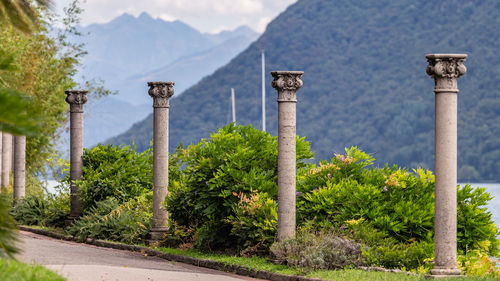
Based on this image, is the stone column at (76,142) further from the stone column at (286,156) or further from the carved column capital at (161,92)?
the stone column at (286,156)

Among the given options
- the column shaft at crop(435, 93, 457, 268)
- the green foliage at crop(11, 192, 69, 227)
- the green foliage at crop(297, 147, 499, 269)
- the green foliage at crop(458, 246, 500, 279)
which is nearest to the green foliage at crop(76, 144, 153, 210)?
the green foliage at crop(11, 192, 69, 227)

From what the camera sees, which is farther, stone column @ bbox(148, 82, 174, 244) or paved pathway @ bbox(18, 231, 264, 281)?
stone column @ bbox(148, 82, 174, 244)

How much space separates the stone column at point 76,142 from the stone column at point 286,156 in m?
7.90

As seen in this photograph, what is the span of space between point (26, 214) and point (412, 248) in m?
13.0

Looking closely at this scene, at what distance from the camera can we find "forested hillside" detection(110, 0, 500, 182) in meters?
77.6

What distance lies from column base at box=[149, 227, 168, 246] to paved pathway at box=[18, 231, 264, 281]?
0.64 meters

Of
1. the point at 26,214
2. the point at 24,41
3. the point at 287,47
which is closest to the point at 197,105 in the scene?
the point at 287,47

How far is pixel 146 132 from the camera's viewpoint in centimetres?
10212

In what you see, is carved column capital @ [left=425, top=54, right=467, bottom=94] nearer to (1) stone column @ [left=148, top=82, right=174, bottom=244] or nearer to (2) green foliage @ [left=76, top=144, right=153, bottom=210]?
(1) stone column @ [left=148, top=82, right=174, bottom=244]

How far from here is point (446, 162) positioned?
37.4ft

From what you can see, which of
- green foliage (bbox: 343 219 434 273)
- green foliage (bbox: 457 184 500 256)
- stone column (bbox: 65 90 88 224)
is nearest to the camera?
green foliage (bbox: 343 219 434 273)

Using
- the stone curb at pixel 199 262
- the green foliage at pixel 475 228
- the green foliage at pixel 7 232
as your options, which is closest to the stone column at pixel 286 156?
the stone curb at pixel 199 262

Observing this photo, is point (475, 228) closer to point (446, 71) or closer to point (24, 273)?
point (446, 71)

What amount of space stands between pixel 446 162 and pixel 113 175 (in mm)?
→ 10828
